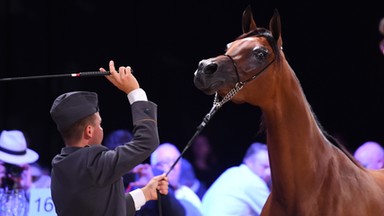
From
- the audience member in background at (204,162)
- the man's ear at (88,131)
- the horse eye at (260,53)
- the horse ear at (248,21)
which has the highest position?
the horse ear at (248,21)

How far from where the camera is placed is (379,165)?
20.9ft

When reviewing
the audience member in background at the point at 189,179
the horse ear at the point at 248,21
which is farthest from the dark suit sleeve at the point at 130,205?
the audience member in background at the point at 189,179

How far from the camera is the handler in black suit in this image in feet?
8.00

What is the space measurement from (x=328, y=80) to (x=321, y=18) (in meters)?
0.70

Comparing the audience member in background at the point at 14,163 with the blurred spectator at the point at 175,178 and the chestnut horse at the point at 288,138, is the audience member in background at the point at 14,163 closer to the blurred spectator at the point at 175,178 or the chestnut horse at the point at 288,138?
the blurred spectator at the point at 175,178

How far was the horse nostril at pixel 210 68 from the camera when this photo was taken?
279 cm

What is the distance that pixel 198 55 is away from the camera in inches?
282

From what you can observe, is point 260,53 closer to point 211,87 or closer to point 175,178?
point 211,87

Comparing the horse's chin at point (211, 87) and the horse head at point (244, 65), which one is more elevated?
the horse head at point (244, 65)

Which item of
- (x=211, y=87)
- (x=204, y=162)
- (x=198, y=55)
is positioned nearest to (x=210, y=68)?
(x=211, y=87)

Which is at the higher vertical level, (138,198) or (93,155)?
(93,155)

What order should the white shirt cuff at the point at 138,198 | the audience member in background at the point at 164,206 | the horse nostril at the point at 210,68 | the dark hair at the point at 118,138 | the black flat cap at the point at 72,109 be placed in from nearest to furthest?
the black flat cap at the point at 72,109, the horse nostril at the point at 210,68, the white shirt cuff at the point at 138,198, the audience member in background at the point at 164,206, the dark hair at the point at 118,138

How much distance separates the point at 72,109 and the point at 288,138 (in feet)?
3.23

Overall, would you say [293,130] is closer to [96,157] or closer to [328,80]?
[96,157]
